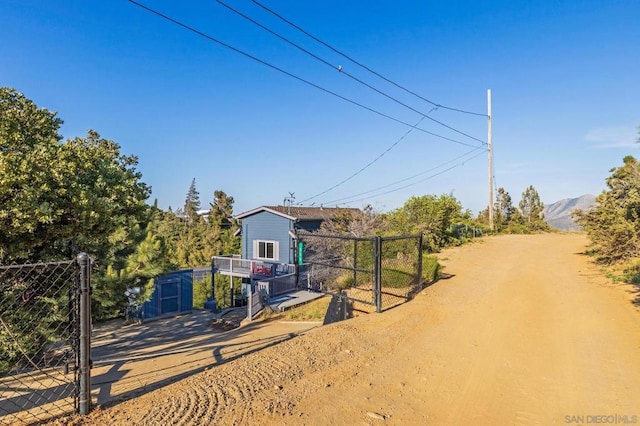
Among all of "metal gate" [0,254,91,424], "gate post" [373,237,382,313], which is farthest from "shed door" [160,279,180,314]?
"gate post" [373,237,382,313]

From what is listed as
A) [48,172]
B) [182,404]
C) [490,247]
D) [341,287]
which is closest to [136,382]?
[182,404]

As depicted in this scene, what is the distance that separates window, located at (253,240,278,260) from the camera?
888 inches

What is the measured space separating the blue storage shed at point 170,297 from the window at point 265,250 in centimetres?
662

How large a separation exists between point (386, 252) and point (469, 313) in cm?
343

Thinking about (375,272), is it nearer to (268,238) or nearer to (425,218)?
(425,218)

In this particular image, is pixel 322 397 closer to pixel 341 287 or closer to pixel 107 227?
pixel 107 227

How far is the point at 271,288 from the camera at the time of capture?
1544 centimetres

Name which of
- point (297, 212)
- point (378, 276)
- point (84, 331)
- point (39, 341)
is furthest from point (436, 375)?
point (297, 212)

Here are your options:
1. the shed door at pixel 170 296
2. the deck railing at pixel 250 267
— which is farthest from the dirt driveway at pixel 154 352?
the deck railing at pixel 250 267

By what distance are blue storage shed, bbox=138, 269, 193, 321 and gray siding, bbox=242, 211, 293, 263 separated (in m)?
6.62

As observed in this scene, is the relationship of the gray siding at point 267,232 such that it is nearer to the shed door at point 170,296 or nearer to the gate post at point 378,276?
the shed door at point 170,296

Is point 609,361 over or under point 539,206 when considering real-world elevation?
under

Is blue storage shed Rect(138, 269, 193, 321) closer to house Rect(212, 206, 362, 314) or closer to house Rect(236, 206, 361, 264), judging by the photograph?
house Rect(212, 206, 362, 314)

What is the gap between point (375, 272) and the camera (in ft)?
26.4
